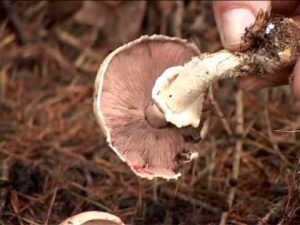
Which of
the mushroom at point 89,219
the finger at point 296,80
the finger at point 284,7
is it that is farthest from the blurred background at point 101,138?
the finger at point 284,7

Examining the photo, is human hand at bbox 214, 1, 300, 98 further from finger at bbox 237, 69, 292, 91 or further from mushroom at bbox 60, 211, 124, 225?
mushroom at bbox 60, 211, 124, 225

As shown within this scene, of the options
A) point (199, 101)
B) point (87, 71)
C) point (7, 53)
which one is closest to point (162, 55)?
point (199, 101)

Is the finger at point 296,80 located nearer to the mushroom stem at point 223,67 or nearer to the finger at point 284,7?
the mushroom stem at point 223,67

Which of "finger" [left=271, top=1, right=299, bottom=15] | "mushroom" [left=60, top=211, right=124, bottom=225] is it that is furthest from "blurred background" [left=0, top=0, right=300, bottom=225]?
"finger" [left=271, top=1, right=299, bottom=15]

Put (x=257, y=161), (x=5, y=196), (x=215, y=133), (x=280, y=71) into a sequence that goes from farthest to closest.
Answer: (x=215, y=133)
(x=257, y=161)
(x=5, y=196)
(x=280, y=71)

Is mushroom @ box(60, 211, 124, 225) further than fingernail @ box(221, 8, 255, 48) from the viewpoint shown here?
No

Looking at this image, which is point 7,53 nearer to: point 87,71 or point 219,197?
point 87,71
